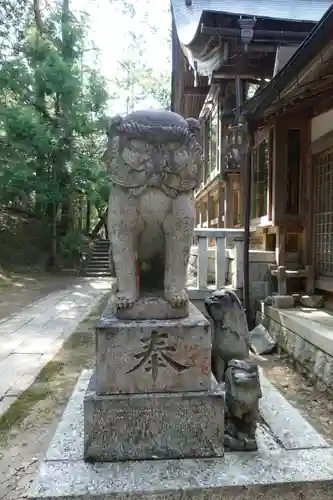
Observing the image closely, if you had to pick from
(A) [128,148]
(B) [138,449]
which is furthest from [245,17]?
(B) [138,449]

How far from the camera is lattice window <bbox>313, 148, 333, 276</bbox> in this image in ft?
19.1

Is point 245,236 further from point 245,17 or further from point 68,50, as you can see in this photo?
point 68,50

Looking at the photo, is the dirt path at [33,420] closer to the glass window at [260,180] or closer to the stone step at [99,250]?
the glass window at [260,180]

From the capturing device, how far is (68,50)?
14.3 metres

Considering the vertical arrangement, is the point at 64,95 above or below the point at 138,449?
above

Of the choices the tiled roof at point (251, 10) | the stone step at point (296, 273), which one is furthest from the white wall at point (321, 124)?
the tiled roof at point (251, 10)

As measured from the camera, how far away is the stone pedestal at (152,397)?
199 cm

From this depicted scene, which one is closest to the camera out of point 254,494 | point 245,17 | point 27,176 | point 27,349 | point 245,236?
point 254,494

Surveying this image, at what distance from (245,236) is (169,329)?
174 inches

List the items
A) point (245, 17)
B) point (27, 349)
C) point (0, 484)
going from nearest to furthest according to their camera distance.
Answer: point (0, 484)
point (27, 349)
point (245, 17)

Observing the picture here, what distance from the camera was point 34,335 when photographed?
5.88 meters

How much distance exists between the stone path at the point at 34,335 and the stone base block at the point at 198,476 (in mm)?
1706

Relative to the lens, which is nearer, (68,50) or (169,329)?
(169,329)

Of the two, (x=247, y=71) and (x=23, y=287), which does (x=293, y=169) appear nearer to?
(x=247, y=71)
